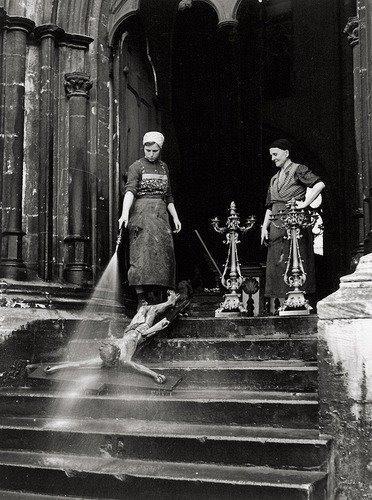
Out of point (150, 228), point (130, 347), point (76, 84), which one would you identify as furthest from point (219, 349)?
point (76, 84)

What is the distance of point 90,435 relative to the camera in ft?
15.6

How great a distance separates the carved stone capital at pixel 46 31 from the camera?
7449 mm

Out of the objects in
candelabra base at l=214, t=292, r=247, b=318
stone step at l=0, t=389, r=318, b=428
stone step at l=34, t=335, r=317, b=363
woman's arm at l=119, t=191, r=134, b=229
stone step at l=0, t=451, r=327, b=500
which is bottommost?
stone step at l=0, t=451, r=327, b=500

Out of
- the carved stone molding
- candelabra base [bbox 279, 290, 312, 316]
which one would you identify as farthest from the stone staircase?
the carved stone molding

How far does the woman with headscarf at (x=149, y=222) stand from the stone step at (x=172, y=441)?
2080mm

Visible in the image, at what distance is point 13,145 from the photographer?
23.0ft

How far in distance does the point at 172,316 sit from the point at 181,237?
6399mm

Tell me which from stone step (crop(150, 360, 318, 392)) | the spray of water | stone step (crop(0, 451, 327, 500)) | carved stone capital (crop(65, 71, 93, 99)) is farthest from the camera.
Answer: carved stone capital (crop(65, 71, 93, 99))

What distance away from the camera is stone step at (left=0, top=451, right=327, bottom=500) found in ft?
12.8

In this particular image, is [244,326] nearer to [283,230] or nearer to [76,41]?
[283,230]

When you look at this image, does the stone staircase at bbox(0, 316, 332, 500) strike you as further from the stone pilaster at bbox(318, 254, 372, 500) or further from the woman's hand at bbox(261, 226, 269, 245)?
the woman's hand at bbox(261, 226, 269, 245)

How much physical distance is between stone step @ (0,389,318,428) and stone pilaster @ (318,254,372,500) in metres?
0.29

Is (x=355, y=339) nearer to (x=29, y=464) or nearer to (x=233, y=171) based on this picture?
(x=29, y=464)

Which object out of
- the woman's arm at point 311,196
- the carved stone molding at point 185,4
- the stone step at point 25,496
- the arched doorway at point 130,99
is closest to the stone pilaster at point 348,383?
the stone step at point 25,496
